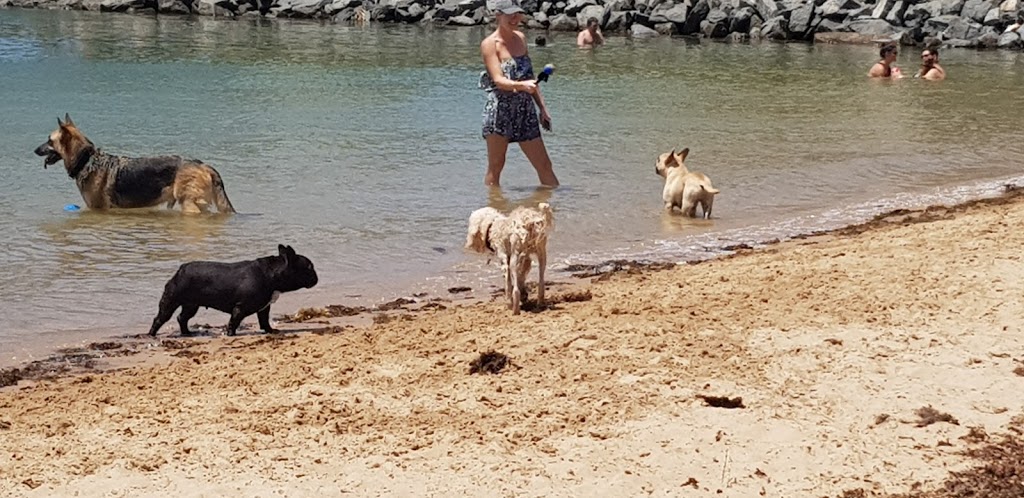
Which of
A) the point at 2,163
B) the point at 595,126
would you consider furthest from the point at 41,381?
the point at 595,126

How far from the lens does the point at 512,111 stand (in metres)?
11.1

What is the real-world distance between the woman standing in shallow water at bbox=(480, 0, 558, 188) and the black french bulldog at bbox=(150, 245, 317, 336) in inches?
145

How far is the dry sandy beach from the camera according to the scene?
188 inches

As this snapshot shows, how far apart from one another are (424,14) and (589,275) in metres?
29.2

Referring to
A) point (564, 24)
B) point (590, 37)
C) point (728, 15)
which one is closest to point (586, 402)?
point (590, 37)

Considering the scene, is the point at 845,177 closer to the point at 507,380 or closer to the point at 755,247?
the point at 755,247

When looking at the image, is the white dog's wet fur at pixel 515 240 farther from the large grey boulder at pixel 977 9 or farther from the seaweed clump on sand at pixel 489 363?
the large grey boulder at pixel 977 9

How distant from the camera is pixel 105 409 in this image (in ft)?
18.5

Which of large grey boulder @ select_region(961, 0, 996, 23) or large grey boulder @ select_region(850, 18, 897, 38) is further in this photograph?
large grey boulder @ select_region(961, 0, 996, 23)

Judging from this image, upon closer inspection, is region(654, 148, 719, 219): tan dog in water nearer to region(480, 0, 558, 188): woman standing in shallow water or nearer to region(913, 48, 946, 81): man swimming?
region(480, 0, 558, 188): woman standing in shallow water

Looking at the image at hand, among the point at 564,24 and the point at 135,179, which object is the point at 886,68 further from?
the point at 135,179

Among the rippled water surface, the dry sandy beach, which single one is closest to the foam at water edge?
the rippled water surface

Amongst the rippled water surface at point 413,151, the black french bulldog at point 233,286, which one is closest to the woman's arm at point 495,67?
the rippled water surface at point 413,151

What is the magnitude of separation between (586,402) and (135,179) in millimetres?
6402
